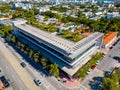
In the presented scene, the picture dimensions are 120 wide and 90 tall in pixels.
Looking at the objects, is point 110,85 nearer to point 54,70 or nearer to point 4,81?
point 54,70

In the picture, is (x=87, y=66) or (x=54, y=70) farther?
(x=87, y=66)

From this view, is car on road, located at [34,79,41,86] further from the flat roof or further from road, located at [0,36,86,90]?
the flat roof

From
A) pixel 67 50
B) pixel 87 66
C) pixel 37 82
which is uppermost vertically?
pixel 67 50

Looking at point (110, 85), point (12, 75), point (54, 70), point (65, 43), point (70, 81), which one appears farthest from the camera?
point (65, 43)

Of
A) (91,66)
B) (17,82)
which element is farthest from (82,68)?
(17,82)

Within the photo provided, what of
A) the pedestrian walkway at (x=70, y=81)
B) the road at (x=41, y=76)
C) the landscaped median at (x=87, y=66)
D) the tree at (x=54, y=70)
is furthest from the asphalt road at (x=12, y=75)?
the landscaped median at (x=87, y=66)

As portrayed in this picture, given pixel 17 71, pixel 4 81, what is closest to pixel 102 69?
pixel 17 71

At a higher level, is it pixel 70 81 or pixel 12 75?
pixel 12 75

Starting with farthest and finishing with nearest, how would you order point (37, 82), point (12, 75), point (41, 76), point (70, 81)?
point (12, 75) < point (41, 76) < point (70, 81) < point (37, 82)

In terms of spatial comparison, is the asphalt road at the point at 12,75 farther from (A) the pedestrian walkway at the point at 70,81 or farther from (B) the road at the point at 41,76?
(A) the pedestrian walkway at the point at 70,81

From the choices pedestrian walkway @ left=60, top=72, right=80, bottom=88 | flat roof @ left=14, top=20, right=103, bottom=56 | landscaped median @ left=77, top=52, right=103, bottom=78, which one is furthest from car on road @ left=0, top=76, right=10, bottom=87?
landscaped median @ left=77, top=52, right=103, bottom=78
